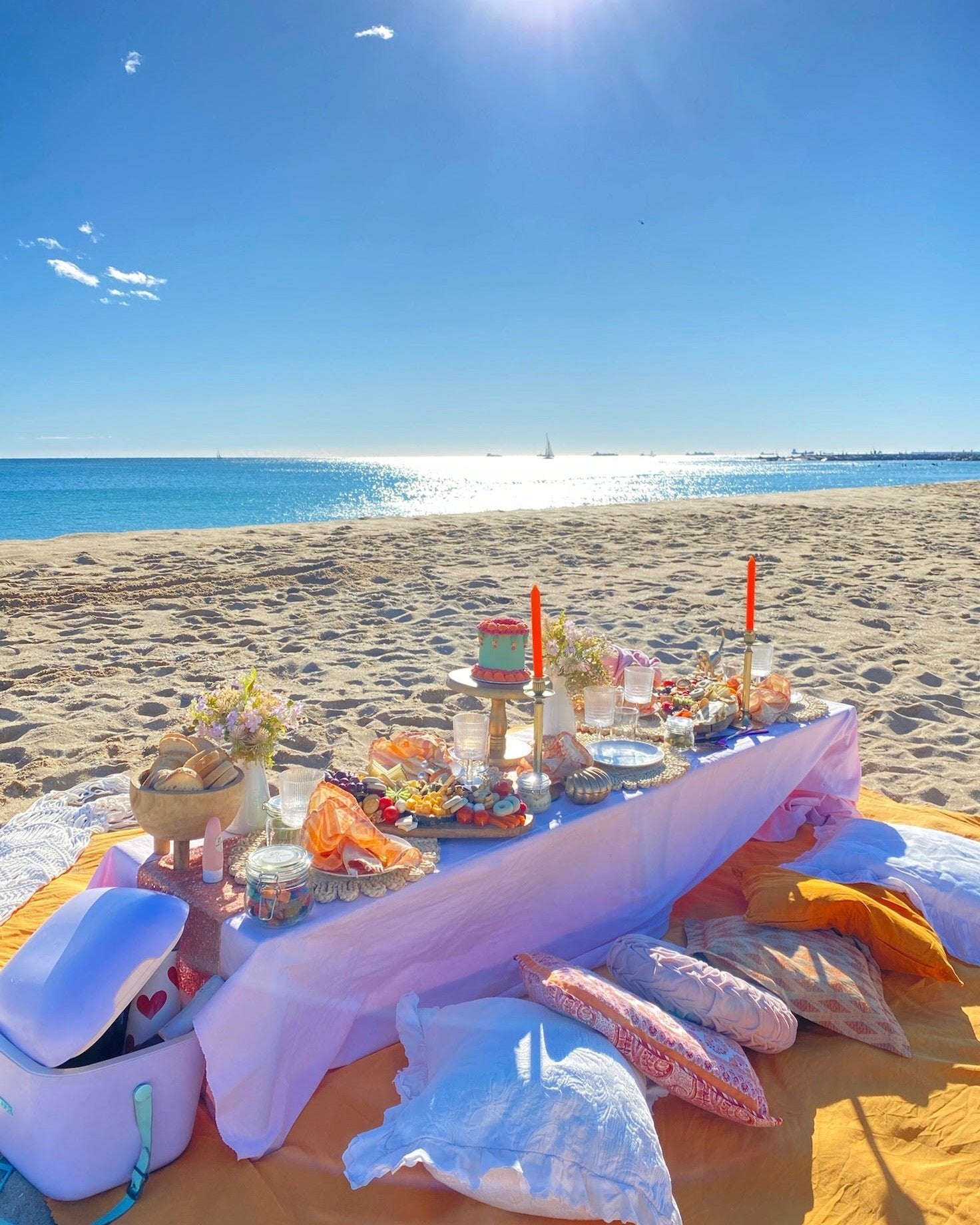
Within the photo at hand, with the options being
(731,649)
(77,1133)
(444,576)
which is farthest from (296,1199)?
(444,576)

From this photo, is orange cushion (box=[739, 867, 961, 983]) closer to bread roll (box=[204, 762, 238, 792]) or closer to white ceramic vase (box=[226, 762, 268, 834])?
white ceramic vase (box=[226, 762, 268, 834])

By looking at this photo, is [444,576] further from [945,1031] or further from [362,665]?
[945,1031]

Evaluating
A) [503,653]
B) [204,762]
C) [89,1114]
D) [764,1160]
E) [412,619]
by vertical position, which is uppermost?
[503,653]

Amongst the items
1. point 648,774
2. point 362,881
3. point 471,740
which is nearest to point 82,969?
point 362,881

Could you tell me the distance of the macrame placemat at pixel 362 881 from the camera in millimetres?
1957

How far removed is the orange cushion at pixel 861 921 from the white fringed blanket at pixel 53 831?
262 centimetres

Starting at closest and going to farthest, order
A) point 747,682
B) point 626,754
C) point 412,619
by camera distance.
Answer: point 626,754 < point 747,682 < point 412,619

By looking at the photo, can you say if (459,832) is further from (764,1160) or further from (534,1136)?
(764,1160)

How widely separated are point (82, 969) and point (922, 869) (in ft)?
9.04

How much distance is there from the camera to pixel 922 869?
2.95 m

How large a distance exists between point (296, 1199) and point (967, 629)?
7.11m

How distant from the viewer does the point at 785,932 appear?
2.64 meters

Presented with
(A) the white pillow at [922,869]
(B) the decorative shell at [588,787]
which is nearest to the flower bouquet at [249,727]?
(B) the decorative shell at [588,787]

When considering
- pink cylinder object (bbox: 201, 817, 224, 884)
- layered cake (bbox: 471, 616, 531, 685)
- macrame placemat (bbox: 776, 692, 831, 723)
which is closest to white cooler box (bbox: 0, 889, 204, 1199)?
pink cylinder object (bbox: 201, 817, 224, 884)
